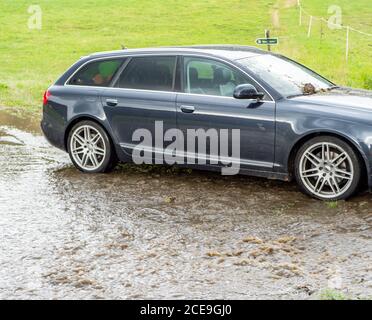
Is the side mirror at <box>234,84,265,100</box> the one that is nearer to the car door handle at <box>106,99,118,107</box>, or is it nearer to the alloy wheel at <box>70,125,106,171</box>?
the car door handle at <box>106,99,118,107</box>

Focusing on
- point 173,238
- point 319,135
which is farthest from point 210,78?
point 173,238

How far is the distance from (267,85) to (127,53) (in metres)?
2.04

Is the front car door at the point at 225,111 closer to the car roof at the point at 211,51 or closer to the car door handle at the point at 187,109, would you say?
the car door handle at the point at 187,109

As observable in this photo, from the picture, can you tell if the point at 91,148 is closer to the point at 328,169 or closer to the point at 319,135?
the point at 319,135

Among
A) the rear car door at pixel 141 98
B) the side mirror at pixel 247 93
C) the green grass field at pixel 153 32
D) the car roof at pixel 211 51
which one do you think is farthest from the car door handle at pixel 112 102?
the green grass field at pixel 153 32

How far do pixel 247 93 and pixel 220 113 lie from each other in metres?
0.41

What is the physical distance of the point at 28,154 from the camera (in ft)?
34.2

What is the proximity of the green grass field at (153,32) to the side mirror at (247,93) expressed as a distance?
860 cm

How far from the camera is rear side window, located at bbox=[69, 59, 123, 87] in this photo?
895 centimetres

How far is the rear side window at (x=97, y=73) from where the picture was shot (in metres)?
8.95

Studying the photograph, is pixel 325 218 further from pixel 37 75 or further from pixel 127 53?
pixel 37 75

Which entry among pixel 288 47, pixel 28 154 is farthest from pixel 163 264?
pixel 288 47

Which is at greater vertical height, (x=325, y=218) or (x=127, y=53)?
(x=127, y=53)

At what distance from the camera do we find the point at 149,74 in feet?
28.4
